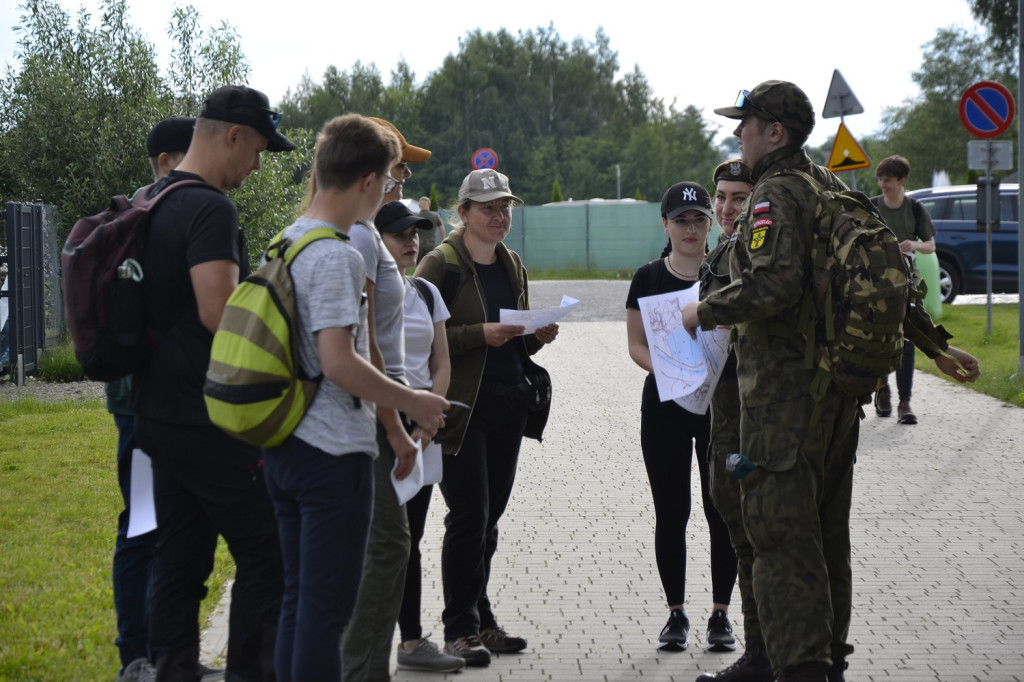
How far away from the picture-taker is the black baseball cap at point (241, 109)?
399 cm

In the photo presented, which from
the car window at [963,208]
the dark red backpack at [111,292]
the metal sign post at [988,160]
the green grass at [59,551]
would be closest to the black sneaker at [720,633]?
the green grass at [59,551]

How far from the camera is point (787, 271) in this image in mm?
4160

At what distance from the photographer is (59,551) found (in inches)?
253

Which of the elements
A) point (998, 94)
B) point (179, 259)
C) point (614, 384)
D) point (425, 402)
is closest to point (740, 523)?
point (425, 402)

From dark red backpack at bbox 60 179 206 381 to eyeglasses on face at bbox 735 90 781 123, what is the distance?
74.5 inches

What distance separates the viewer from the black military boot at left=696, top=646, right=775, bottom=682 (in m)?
4.74

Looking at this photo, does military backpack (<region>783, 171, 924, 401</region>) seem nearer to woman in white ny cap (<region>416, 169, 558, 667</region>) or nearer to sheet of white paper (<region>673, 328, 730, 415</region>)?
sheet of white paper (<region>673, 328, 730, 415</region>)

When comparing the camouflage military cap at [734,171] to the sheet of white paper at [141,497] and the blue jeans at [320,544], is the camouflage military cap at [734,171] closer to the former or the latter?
the blue jeans at [320,544]

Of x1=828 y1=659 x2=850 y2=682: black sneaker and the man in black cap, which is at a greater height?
the man in black cap

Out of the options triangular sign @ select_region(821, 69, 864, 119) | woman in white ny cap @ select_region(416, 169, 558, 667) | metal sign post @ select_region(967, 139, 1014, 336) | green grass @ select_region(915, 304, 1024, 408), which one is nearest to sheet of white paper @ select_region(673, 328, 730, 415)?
woman in white ny cap @ select_region(416, 169, 558, 667)

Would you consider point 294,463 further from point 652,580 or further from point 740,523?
point 652,580

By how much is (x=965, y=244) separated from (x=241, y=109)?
69.5ft

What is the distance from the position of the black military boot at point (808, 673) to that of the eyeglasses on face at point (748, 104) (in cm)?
187

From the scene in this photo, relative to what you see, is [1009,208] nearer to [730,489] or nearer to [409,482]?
[730,489]
